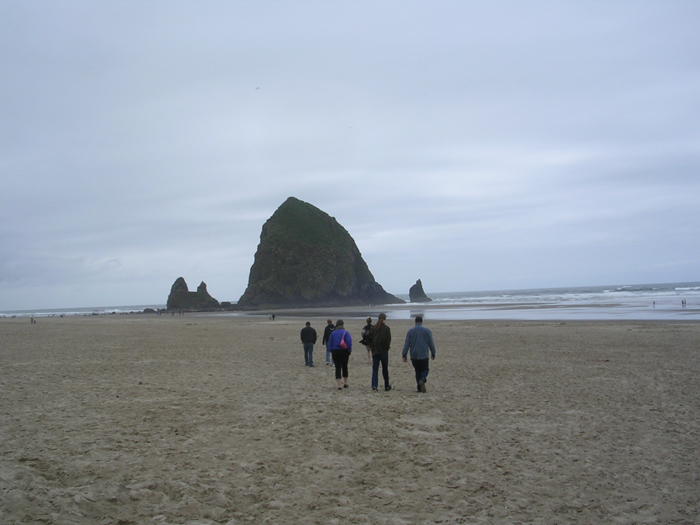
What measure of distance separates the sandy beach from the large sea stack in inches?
3564

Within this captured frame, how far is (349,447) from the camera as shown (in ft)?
22.0

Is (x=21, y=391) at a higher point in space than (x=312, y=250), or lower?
lower

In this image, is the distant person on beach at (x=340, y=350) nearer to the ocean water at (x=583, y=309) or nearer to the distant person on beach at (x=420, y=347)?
the distant person on beach at (x=420, y=347)

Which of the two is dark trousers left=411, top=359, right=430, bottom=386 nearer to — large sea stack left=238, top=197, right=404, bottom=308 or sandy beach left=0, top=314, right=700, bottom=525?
sandy beach left=0, top=314, right=700, bottom=525

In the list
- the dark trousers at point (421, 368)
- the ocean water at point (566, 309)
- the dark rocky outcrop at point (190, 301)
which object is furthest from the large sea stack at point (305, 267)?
the dark trousers at point (421, 368)

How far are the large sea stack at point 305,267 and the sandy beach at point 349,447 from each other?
90520mm

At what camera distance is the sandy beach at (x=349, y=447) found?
4.77 meters

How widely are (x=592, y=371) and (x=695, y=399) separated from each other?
351cm

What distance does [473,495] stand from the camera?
5.13m

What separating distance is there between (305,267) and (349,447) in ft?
332

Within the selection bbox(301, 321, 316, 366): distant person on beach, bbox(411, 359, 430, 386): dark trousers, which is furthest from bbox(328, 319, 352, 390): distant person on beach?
bbox(301, 321, 316, 366): distant person on beach

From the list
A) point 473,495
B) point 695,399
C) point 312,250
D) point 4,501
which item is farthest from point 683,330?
point 312,250

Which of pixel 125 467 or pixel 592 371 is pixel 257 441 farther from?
pixel 592 371

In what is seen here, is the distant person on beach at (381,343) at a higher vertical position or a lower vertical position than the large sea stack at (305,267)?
lower
